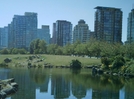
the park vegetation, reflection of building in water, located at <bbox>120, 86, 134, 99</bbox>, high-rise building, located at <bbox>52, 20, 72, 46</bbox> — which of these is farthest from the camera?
high-rise building, located at <bbox>52, 20, 72, 46</bbox>

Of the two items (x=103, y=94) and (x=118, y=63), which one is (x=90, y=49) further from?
(x=103, y=94)

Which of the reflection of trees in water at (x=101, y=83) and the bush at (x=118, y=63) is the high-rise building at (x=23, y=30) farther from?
the reflection of trees in water at (x=101, y=83)

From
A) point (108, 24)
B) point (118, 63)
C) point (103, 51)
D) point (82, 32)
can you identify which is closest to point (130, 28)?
point (108, 24)

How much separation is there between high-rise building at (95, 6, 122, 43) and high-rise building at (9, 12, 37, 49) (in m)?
58.2

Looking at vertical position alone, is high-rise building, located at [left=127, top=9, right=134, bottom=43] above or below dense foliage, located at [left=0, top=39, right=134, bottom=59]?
above

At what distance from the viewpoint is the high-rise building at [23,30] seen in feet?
605

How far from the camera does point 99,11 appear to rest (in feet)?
499

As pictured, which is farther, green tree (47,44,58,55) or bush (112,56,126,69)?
green tree (47,44,58,55)

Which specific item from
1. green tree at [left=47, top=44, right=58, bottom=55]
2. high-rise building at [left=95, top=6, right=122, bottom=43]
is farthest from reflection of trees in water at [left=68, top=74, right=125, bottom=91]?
high-rise building at [left=95, top=6, right=122, bottom=43]

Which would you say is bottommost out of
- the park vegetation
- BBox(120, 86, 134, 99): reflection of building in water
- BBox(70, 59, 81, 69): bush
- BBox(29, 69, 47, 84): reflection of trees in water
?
BBox(120, 86, 134, 99): reflection of building in water

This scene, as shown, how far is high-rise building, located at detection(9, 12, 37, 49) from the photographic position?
605ft

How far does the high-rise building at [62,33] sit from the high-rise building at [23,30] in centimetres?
1961

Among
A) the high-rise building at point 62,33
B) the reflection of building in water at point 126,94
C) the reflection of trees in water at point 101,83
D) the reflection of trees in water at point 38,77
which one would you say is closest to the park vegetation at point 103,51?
the reflection of trees in water at point 101,83

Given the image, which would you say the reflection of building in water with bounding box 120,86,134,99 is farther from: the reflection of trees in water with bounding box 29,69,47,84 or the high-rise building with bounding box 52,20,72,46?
the high-rise building with bounding box 52,20,72,46
